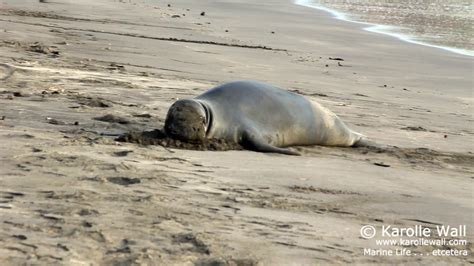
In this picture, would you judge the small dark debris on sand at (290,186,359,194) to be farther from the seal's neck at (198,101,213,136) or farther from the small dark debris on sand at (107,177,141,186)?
the seal's neck at (198,101,213,136)

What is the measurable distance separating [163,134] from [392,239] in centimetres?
223

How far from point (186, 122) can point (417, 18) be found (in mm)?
19023

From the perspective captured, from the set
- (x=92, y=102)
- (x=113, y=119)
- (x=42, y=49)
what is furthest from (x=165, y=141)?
(x=42, y=49)

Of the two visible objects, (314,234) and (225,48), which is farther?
(225,48)

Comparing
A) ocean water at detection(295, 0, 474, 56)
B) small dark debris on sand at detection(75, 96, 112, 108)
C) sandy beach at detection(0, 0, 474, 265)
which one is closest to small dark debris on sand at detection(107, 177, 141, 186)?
sandy beach at detection(0, 0, 474, 265)

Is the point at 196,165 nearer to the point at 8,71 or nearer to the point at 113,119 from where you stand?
the point at 113,119

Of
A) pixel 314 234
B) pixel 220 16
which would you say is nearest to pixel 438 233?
pixel 314 234

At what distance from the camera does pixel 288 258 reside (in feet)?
11.8

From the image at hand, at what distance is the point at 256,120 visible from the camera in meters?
6.48

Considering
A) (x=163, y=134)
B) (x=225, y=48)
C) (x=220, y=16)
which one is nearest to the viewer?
(x=163, y=134)

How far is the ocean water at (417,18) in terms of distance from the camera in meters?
17.9

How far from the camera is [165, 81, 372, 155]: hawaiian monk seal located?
19.5 ft

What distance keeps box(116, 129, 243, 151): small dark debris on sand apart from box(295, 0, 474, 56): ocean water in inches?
416

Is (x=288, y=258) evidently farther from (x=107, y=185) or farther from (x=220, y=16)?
(x=220, y=16)
